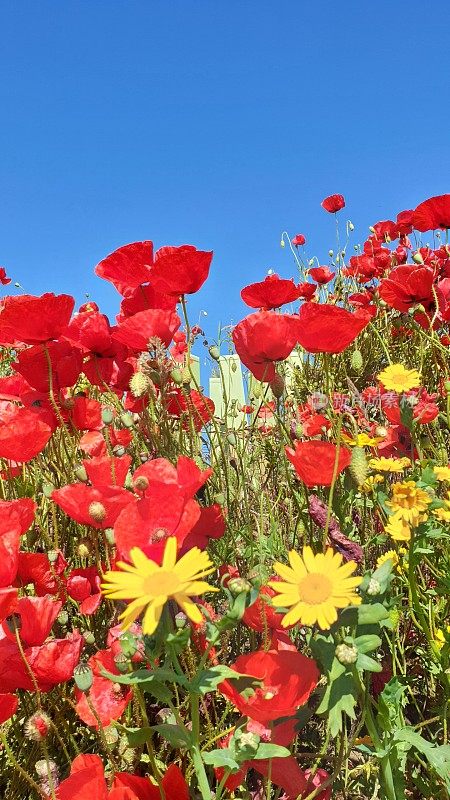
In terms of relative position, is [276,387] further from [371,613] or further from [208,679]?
[208,679]

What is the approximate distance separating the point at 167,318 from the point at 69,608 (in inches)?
28.3

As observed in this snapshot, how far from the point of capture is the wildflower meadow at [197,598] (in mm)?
802

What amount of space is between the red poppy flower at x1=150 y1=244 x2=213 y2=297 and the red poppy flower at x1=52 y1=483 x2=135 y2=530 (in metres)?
0.52

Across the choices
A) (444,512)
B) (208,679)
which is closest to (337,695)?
(208,679)

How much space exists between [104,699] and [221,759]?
37cm

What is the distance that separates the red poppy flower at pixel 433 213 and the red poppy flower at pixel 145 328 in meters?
1.28

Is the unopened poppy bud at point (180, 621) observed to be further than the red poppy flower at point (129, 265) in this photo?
No

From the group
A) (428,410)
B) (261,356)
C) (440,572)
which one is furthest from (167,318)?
(440,572)

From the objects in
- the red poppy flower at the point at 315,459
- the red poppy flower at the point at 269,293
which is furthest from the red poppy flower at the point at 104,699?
the red poppy flower at the point at 269,293

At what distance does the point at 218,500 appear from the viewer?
1519mm

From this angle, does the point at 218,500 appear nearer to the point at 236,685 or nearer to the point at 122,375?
the point at 122,375

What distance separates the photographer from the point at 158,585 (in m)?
0.67

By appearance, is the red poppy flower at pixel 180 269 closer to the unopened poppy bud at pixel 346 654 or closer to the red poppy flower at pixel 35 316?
the red poppy flower at pixel 35 316

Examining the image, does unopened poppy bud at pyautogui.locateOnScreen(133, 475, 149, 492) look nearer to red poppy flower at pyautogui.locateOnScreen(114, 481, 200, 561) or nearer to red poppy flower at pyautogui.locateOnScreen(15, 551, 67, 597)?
red poppy flower at pyautogui.locateOnScreen(114, 481, 200, 561)
